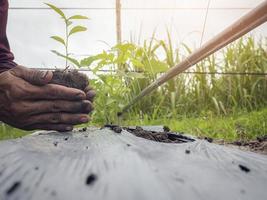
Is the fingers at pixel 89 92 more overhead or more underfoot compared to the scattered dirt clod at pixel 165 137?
more overhead

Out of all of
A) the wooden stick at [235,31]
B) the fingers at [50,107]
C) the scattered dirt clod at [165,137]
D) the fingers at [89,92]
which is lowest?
the scattered dirt clod at [165,137]

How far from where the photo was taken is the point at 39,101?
3.97 ft

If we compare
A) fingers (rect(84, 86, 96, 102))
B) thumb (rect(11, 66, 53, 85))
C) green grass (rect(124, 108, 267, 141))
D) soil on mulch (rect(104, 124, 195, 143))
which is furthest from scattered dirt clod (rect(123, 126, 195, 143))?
green grass (rect(124, 108, 267, 141))

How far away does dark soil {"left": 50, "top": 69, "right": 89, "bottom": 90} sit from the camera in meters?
1.23

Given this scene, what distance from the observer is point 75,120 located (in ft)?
4.07

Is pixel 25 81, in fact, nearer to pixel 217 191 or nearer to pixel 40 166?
pixel 40 166

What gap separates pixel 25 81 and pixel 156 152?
0.67 m

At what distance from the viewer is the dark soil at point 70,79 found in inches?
48.5

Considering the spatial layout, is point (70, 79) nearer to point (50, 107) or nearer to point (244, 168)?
point (50, 107)

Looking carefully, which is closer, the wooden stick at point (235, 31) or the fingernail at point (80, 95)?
the wooden stick at point (235, 31)

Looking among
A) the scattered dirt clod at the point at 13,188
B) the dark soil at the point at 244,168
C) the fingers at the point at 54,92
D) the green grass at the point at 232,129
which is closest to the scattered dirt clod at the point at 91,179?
the scattered dirt clod at the point at 13,188

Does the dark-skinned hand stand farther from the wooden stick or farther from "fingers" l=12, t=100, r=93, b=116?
the wooden stick

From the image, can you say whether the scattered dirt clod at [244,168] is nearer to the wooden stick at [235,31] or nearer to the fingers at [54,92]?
the wooden stick at [235,31]

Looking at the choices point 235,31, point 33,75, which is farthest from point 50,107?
point 235,31
